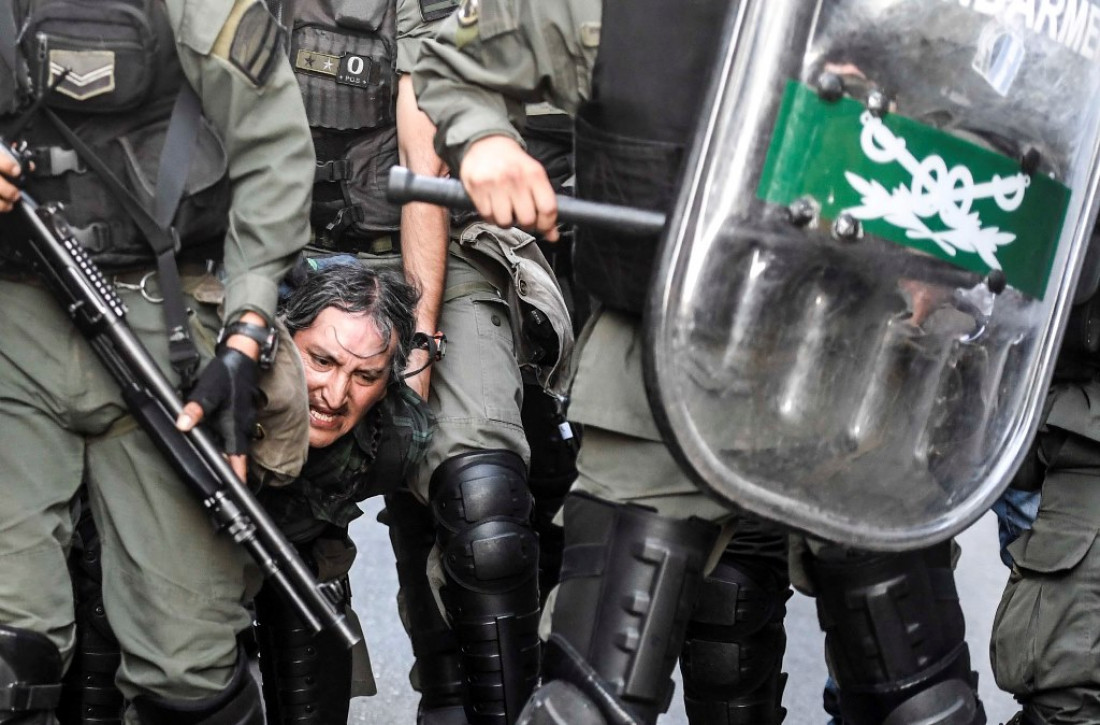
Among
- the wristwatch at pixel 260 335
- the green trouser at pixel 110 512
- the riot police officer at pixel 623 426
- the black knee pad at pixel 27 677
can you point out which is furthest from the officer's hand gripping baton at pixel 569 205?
the black knee pad at pixel 27 677


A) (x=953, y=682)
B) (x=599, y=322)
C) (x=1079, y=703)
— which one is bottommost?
(x=1079, y=703)

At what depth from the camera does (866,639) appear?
105 inches

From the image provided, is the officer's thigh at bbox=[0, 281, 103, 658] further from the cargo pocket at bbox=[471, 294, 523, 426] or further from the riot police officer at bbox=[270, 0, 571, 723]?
the cargo pocket at bbox=[471, 294, 523, 426]

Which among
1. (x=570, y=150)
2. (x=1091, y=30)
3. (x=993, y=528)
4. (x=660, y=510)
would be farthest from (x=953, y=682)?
(x=993, y=528)

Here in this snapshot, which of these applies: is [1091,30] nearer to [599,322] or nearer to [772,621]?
[599,322]

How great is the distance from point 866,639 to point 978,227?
631 mm

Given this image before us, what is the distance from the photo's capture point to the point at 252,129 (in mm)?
3199

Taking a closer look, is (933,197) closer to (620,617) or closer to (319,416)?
(620,617)

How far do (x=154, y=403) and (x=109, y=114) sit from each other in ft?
1.66

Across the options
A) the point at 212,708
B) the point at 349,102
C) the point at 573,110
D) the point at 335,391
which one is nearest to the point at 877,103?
the point at 573,110

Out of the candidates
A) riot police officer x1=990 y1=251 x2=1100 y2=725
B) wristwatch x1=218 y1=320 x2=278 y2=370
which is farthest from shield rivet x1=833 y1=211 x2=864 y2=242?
wristwatch x1=218 y1=320 x2=278 y2=370

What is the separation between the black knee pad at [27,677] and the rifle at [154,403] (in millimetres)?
359

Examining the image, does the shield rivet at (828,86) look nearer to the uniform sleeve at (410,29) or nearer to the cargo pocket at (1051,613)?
the cargo pocket at (1051,613)

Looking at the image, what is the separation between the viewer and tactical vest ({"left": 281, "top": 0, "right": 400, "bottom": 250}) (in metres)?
4.06
